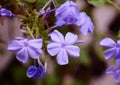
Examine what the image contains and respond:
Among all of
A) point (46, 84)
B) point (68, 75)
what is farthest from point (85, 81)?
point (46, 84)

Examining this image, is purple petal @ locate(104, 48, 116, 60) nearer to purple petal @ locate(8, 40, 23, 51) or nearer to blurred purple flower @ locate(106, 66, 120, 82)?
blurred purple flower @ locate(106, 66, 120, 82)

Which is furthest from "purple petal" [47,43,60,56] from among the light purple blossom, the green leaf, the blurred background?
the blurred background

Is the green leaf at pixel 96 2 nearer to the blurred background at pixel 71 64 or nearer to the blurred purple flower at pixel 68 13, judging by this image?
the blurred purple flower at pixel 68 13

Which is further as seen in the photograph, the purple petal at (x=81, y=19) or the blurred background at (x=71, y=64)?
the blurred background at (x=71, y=64)

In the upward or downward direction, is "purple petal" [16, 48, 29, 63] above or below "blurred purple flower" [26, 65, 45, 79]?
above

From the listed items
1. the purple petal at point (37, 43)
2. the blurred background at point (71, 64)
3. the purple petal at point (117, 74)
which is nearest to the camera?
the purple petal at point (37, 43)

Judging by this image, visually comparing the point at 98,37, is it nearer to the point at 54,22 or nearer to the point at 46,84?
the point at 46,84

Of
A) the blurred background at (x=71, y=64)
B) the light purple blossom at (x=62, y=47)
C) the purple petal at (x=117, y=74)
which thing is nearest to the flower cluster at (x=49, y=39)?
the light purple blossom at (x=62, y=47)
